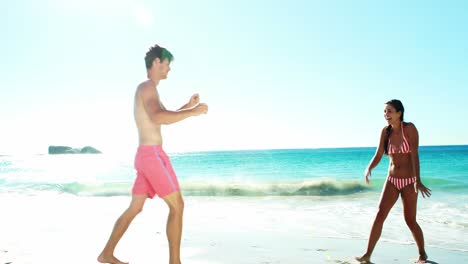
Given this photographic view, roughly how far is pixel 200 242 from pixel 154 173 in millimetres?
2393

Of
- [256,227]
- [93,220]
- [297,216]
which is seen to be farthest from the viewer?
[297,216]

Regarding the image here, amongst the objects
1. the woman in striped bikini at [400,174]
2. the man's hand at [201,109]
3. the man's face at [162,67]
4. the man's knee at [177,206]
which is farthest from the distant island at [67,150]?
the man's hand at [201,109]

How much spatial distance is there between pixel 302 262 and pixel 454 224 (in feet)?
13.4

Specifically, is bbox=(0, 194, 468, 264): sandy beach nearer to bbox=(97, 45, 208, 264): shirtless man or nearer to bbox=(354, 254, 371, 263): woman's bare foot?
bbox=(354, 254, 371, 263): woman's bare foot

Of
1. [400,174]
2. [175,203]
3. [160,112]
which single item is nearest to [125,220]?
[175,203]

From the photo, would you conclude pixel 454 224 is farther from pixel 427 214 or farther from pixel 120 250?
pixel 120 250

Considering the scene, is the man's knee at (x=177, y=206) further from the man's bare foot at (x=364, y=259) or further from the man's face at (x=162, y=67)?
the man's bare foot at (x=364, y=259)

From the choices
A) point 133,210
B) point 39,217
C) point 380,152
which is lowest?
point 39,217

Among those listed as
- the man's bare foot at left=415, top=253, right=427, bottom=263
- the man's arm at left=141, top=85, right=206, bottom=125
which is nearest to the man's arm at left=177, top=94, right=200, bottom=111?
the man's arm at left=141, top=85, right=206, bottom=125

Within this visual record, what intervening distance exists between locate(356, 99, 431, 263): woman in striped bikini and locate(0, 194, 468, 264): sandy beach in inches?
12.1

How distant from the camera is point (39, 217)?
25.8 feet

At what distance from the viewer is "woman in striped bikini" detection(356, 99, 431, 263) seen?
4.47 metres

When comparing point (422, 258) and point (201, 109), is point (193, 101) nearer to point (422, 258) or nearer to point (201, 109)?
point (201, 109)

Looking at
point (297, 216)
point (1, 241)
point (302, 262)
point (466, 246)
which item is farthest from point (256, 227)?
point (1, 241)
